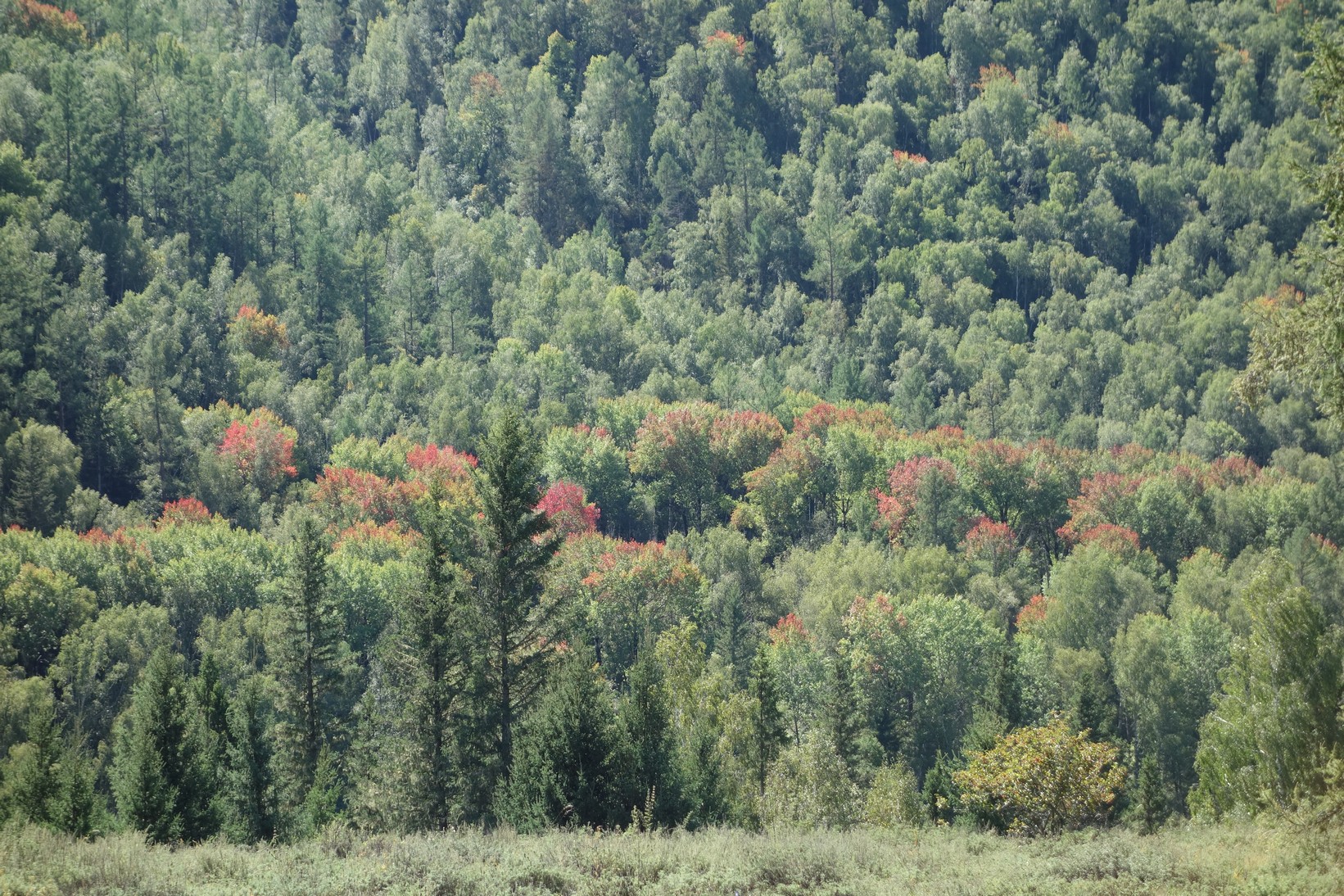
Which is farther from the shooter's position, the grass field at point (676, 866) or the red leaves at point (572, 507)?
the red leaves at point (572, 507)

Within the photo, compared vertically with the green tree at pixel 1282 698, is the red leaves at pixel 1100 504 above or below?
above

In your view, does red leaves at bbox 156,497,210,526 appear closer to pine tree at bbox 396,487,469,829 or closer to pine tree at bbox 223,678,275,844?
pine tree at bbox 223,678,275,844

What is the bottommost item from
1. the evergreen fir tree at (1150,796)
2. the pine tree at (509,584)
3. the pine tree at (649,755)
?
the evergreen fir tree at (1150,796)

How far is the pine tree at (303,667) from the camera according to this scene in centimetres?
5703

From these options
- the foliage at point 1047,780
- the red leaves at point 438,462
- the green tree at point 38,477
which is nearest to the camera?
the foliage at point 1047,780

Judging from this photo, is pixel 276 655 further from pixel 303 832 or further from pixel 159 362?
pixel 159 362

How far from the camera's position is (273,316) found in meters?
160

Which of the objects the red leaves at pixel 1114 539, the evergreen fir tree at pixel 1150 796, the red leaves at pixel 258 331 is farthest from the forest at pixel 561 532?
the red leaves at pixel 1114 539

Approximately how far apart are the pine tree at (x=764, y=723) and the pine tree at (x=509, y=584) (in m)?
18.4

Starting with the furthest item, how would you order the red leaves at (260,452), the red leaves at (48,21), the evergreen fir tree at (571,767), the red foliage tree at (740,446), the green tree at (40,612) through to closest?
the red leaves at (48,21) < the red foliage tree at (740,446) < the red leaves at (260,452) < the green tree at (40,612) < the evergreen fir tree at (571,767)

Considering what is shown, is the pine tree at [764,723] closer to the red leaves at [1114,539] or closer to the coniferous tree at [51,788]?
the coniferous tree at [51,788]

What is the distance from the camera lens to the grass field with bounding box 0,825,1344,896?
84.0ft

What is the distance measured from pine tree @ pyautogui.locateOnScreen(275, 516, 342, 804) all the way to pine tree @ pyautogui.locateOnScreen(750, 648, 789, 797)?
2095 cm

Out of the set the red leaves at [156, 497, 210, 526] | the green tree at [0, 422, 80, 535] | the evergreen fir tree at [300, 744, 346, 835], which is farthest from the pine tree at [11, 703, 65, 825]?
the red leaves at [156, 497, 210, 526]
